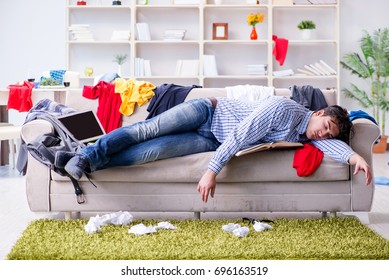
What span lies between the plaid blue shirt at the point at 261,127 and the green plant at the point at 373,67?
4.34 m

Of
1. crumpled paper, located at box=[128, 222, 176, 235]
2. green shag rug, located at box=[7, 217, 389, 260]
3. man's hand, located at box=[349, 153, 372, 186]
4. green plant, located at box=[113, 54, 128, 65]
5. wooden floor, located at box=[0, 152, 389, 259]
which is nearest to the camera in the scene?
green shag rug, located at box=[7, 217, 389, 260]

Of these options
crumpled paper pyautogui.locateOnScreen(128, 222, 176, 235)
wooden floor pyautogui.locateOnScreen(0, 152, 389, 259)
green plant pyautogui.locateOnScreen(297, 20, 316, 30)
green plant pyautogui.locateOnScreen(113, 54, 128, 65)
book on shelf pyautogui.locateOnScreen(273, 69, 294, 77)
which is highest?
green plant pyautogui.locateOnScreen(297, 20, 316, 30)

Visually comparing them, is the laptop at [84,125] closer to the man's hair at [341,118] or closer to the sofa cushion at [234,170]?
the sofa cushion at [234,170]

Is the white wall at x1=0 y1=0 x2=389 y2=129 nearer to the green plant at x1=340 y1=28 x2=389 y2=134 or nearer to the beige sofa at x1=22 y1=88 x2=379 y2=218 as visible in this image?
the green plant at x1=340 y1=28 x2=389 y2=134

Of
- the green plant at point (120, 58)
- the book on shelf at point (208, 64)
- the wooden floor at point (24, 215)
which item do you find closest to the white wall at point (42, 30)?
the green plant at point (120, 58)

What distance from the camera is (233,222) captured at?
3.37 meters

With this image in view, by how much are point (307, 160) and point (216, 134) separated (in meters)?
0.50

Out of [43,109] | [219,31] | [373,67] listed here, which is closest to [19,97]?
[43,109]

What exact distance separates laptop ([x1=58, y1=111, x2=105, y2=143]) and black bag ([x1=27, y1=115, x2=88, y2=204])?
0.32ft

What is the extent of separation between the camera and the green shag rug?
8.84ft

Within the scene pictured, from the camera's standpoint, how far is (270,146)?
3.26 metres

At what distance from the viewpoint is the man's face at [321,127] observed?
3242mm

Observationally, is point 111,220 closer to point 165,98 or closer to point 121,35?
point 165,98

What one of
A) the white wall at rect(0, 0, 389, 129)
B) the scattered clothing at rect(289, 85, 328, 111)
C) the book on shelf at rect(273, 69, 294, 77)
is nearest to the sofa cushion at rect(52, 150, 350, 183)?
the scattered clothing at rect(289, 85, 328, 111)
